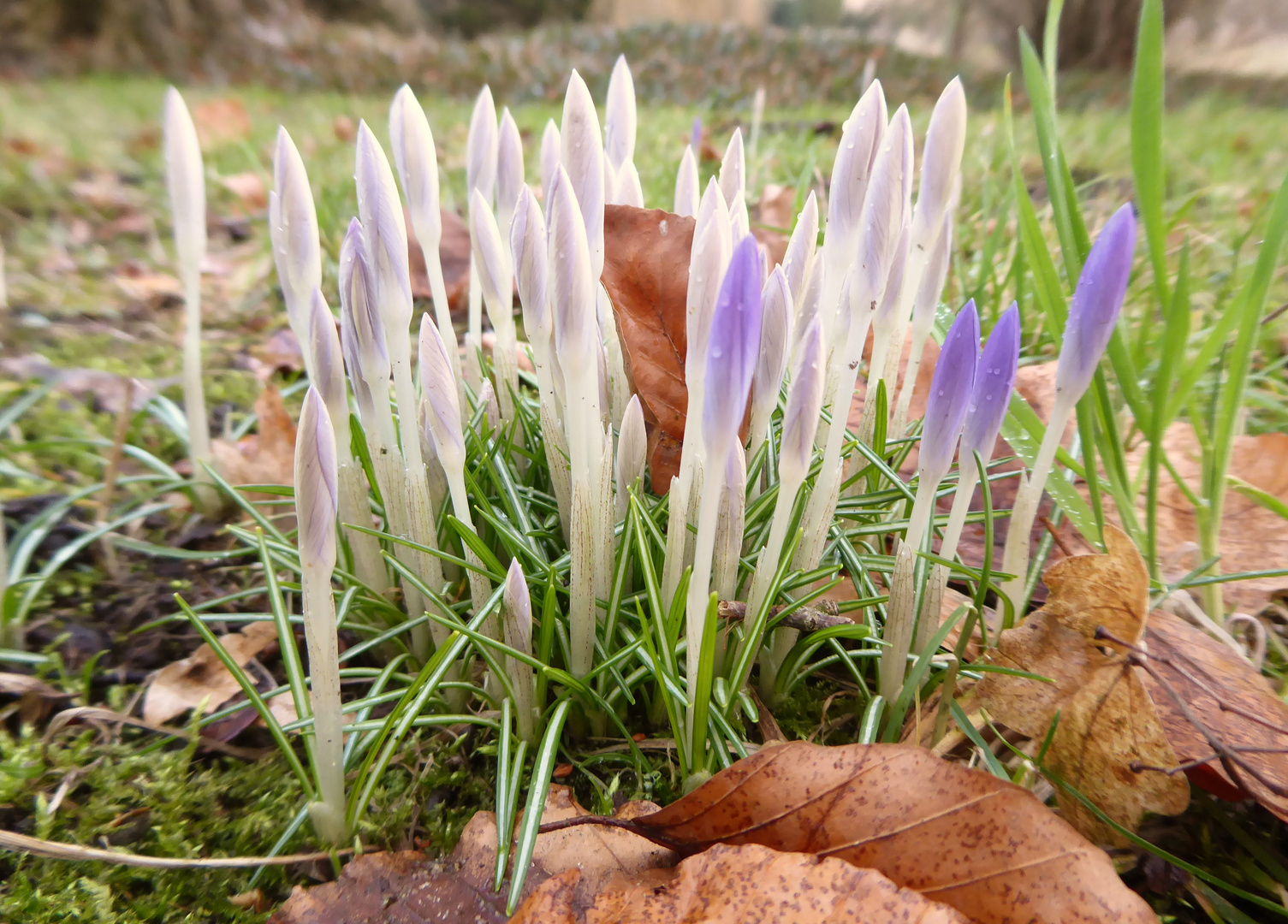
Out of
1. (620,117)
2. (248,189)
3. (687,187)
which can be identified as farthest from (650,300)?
(248,189)

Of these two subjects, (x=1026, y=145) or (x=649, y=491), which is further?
(x=1026, y=145)

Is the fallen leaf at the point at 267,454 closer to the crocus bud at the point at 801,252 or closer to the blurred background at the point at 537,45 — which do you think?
the crocus bud at the point at 801,252

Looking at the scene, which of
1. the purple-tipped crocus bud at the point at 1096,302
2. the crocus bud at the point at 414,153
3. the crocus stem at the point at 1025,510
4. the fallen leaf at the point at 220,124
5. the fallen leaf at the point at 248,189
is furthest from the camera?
the fallen leaf at the point at 220,124

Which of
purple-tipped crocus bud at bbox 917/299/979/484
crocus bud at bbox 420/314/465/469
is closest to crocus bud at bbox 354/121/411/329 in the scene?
crocus bud at bbox 420/314/465/469

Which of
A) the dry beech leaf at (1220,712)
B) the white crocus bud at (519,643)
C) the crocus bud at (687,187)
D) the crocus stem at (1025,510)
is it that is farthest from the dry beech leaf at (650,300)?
the dry beech leaf at (1220,712)

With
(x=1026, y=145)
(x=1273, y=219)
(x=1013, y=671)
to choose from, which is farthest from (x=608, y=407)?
(x=1026, y=145)

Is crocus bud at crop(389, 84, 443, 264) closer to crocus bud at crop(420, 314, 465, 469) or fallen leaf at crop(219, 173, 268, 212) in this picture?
crocus bud at crop(420, 314, 465, 469)

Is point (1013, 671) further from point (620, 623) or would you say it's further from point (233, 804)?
point (233, 804)
